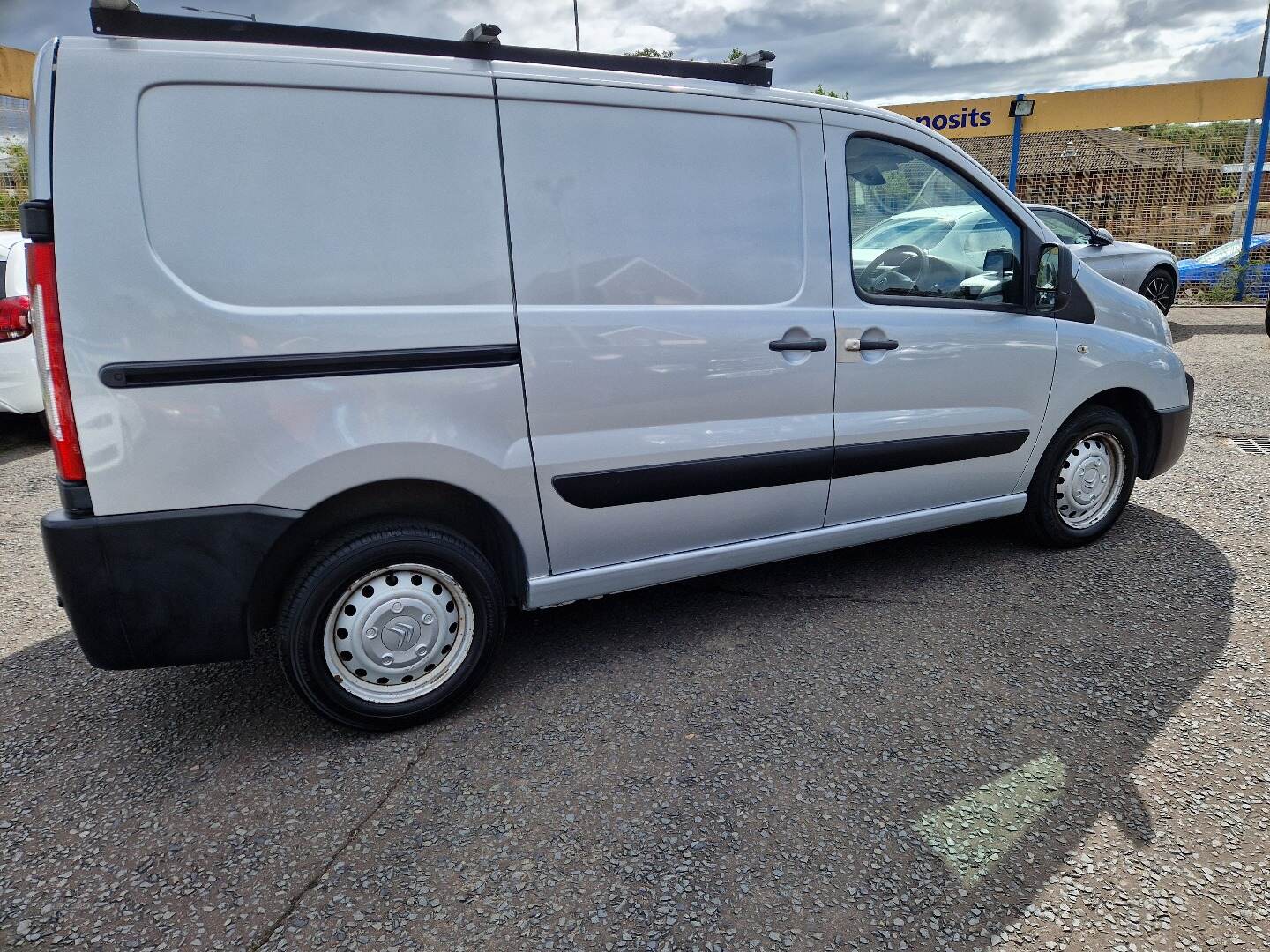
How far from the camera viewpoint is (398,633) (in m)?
2.57

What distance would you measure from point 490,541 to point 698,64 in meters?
1.76

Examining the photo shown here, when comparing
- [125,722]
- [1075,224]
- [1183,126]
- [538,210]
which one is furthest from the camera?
[1183,126]

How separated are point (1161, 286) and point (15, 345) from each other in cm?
1248

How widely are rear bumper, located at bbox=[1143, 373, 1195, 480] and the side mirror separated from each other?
96 cm

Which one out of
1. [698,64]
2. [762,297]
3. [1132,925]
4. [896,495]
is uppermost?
[698,64]

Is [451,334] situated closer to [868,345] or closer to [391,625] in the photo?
[391,625]

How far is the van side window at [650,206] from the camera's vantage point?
2531 millimetres

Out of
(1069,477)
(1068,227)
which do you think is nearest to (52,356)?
(1069,477)

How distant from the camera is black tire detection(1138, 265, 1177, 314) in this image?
35.6ft

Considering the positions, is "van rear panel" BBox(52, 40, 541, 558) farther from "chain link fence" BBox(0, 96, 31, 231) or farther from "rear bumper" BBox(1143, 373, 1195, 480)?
"chain link fence" BBox(0, 96, 31, 231)

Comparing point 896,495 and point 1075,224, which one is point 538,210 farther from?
point 1075,224

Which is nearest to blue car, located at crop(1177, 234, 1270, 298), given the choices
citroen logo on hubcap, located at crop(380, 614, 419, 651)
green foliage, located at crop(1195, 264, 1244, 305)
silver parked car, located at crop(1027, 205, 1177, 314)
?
green foliage, located at crop(1195, 264, 1244, 305)

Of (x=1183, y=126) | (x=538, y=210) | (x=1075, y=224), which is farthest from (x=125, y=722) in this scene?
(x=1183, y=126)

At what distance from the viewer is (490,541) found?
2.75m
